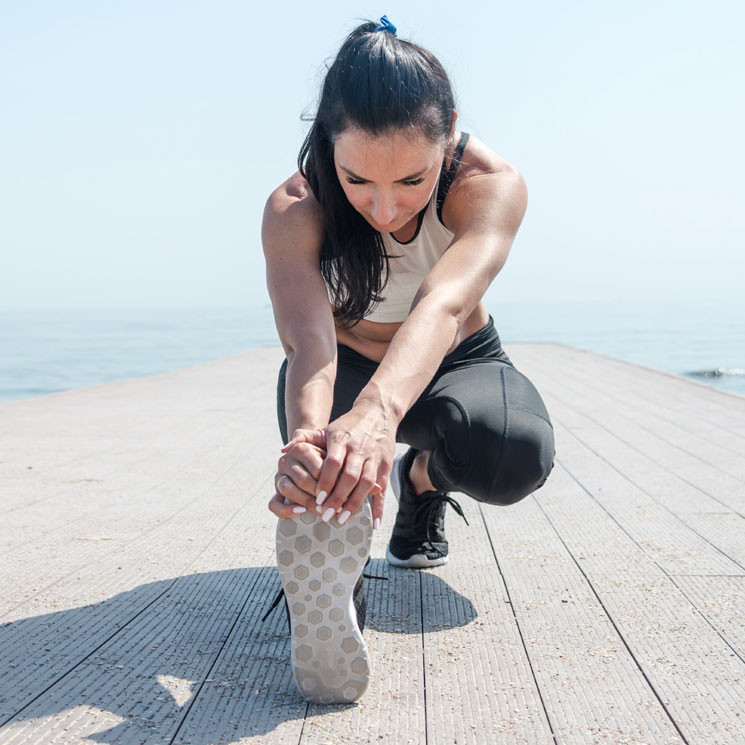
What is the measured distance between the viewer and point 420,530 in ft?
6.55

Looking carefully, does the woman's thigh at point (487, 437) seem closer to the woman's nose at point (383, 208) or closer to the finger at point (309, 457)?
the woman's nose at point (383, 208)

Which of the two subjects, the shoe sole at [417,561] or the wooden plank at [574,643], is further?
the shoe sole at [417,561]

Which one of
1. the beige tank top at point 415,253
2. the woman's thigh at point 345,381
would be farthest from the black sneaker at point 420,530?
the beige tank top at point 415,253

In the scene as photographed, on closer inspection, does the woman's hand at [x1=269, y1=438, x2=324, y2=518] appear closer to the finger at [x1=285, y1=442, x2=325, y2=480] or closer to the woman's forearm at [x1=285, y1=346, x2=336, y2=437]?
the finger at [x1=285, y1=442, x2=325, y2=480]

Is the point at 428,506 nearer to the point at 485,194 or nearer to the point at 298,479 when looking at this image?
the point at 485,194

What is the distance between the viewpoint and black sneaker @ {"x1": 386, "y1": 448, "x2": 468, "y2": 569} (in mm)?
1987

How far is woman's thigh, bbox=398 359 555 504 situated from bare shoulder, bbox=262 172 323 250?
436 mm

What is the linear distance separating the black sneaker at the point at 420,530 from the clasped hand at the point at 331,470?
718 mm

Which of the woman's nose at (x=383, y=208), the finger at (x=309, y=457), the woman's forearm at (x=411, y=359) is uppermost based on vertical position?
the woman's nose at (x=383, y=208)

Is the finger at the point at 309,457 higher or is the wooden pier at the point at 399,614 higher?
the finger at the point at 309,457

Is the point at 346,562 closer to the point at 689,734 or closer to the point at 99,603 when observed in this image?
the point at 689,734

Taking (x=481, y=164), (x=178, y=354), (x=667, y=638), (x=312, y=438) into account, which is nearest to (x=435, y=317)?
(x=312, y=438)

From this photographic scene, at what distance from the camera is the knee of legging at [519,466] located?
1.67 m

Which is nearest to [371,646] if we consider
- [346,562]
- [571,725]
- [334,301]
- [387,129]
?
[346,562]
